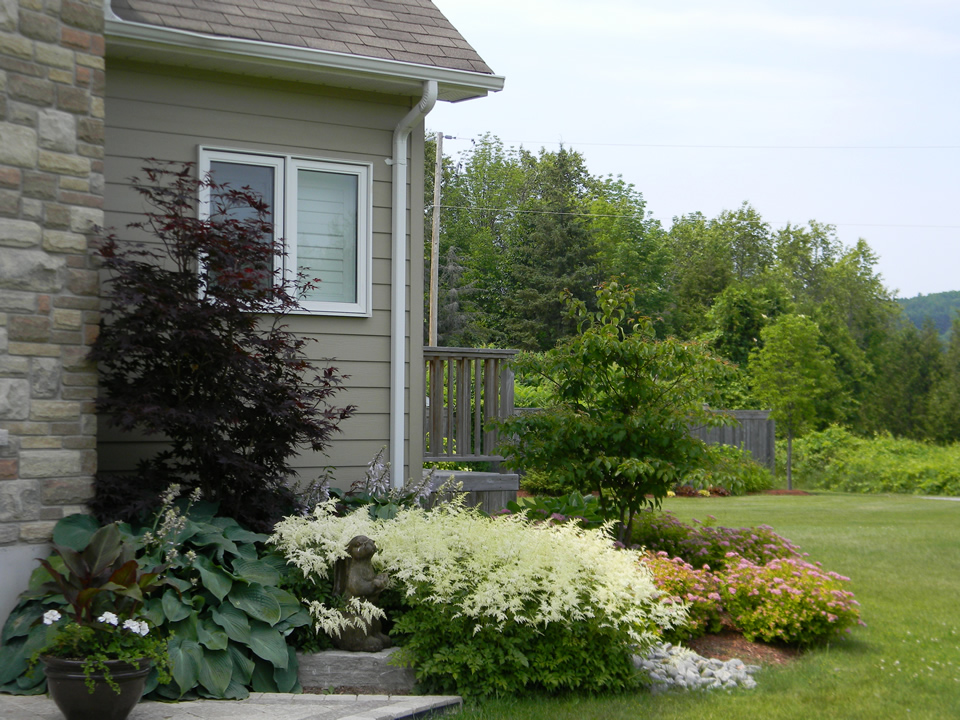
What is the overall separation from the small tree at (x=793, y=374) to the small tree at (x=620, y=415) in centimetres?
1240

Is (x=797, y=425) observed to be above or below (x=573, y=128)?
below

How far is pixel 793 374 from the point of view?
1867cm

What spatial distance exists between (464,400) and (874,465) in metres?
14.5

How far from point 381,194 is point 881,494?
47.5 feet

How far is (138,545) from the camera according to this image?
4.65 meters

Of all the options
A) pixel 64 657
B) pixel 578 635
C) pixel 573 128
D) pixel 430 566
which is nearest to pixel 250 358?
pixel 430 566

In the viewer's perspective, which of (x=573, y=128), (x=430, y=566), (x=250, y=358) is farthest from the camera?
(x=573, y=128)

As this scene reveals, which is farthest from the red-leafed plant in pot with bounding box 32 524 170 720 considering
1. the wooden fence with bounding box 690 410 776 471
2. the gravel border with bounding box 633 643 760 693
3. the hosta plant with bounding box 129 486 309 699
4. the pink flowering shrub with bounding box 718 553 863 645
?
the wooden fence with bounding box 690 410 776 471

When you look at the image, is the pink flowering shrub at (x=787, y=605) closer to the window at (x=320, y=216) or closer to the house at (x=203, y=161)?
the house at (x=203, y=161)

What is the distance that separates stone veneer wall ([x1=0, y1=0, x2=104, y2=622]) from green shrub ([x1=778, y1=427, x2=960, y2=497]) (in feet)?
55.7

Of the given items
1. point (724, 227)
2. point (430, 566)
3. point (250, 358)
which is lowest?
point (430, 566)

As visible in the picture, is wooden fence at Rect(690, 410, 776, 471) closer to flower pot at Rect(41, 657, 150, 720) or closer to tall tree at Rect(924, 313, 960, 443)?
tall tree at Rect(924, 313, 960, 443)

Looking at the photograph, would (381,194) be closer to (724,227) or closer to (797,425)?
(797,425)

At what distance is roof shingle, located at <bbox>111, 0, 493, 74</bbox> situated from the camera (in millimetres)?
6145
